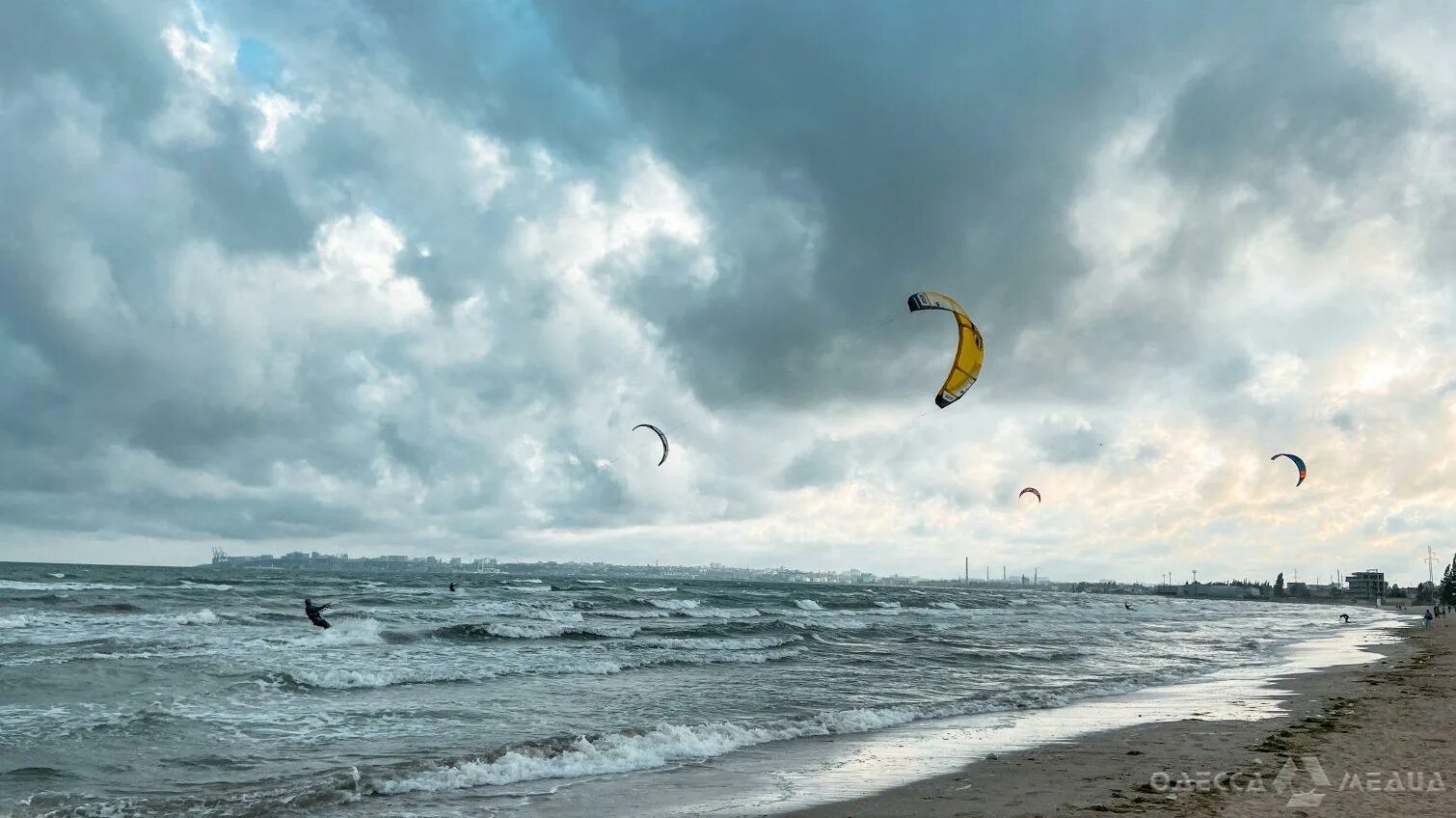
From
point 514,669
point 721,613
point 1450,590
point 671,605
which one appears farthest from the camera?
point 1450,590

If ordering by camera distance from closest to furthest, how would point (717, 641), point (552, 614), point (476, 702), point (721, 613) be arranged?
point (476, 702) < point (717, 641) < point (552, 614) < point (721, 613)

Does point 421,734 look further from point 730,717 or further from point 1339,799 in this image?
point 1339,799

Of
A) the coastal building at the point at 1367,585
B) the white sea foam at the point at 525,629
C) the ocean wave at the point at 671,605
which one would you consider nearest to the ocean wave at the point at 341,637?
the white sea foam at the point at 525,629

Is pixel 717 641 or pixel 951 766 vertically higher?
pixel 951 766

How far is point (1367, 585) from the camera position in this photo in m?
138

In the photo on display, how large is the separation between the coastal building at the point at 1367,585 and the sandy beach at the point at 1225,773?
467 feet

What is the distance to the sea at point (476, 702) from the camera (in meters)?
9.98

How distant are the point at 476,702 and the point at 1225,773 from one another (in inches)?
452

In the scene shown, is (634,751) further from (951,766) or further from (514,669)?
(514,669)

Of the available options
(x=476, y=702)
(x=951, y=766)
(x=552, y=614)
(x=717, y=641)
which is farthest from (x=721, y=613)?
(x=951, y=766)

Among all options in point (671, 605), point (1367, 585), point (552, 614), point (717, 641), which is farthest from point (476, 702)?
point (1367, 585)

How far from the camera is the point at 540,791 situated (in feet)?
32.7

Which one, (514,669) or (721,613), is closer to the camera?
(514,669)

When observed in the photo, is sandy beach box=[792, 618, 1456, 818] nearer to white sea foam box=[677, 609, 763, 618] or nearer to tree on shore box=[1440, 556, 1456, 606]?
white sea foam box=[677, 609, 763, 618]
